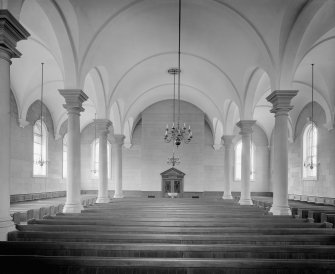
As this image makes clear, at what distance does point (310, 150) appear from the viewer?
20078 mm

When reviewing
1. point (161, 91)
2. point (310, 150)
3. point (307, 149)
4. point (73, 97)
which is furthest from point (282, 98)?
point (161, 91)

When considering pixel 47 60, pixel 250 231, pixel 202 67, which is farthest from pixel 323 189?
pixel 47 60

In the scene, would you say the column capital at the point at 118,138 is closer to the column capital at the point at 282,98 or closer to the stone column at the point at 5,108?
the column capital at the point at 282,98

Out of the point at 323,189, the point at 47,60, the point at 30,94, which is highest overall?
the point at 47,60

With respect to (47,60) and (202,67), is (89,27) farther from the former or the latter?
(202,67)

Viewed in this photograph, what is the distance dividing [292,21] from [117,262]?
343 inches

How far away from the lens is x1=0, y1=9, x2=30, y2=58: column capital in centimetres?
529

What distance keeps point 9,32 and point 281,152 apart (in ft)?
27.2

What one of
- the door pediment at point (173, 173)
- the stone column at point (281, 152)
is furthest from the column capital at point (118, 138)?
the stone column at point (281, 152)

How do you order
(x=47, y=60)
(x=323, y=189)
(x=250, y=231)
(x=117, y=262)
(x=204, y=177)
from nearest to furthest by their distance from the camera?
(x=117, y=262) < (x=250, y=231) < (x=47, y=60) < (x=323, y=189) < (x=204, y=177)

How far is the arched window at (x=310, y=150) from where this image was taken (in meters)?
19.4

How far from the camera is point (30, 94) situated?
55.7 ft

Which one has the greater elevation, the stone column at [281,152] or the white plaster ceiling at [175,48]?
the white plaster ceiling at [175,48]

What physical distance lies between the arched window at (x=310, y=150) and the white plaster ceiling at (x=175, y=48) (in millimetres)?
2003
